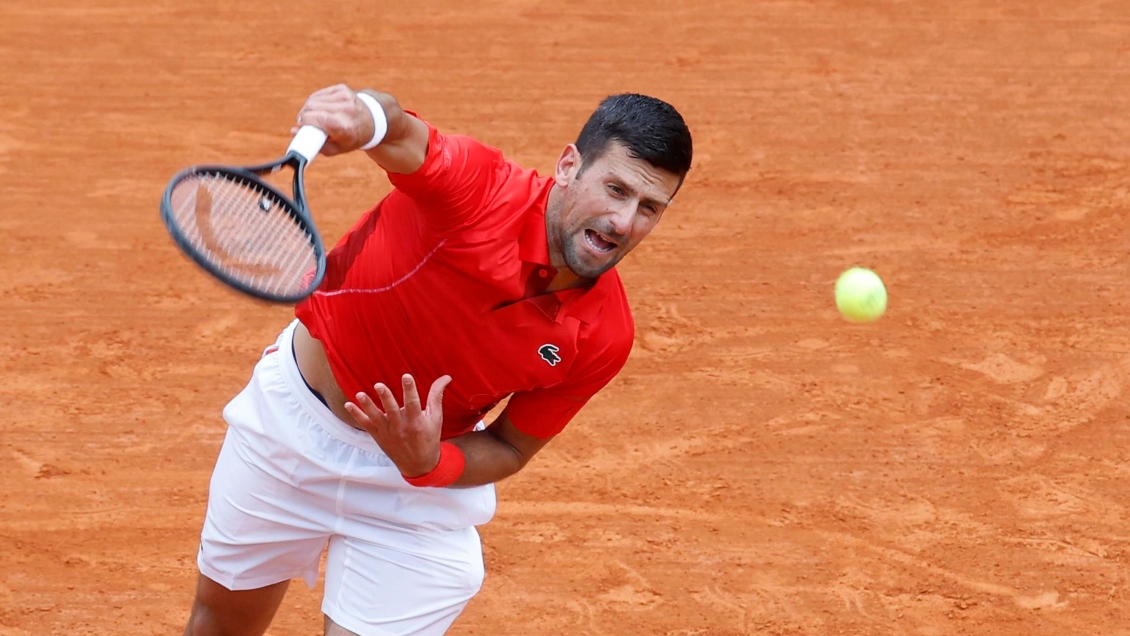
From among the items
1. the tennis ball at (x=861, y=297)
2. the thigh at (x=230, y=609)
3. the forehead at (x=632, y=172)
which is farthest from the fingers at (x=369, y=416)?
the tennis ball at (x=861, y=297)

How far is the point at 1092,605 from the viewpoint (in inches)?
222

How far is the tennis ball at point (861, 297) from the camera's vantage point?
6.59 meters

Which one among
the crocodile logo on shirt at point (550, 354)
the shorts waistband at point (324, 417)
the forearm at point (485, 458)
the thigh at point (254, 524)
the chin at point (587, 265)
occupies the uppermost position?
the chin at point (587, 265)

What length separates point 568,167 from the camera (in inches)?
155


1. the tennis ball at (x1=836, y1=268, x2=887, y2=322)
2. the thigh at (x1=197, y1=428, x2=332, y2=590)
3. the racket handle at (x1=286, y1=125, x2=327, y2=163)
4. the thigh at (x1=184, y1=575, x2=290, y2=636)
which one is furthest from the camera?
the tennis ball at (x1=836, y1=268, x2=887, y2=322)

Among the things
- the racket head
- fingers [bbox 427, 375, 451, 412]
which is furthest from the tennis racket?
→ fingers [bbox 427, 375, 451, 412]

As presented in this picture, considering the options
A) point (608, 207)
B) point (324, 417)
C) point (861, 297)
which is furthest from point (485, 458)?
point (861, 297)

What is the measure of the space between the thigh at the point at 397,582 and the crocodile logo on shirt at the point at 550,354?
696 mm

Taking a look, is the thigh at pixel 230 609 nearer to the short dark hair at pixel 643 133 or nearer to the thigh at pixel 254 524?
the thigh at pixel 254 524

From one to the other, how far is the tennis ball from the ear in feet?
9.69

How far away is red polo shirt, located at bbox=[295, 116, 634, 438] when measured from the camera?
380cm

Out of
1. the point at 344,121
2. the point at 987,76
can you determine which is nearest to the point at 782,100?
the point at 987,76

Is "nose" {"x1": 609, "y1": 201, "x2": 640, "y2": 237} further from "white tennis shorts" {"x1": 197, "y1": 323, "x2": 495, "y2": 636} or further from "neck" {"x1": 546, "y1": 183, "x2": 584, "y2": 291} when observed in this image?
"white tennis shorts" {"x1": 197, "y1": 323, "x2": 495, "y2": 636}

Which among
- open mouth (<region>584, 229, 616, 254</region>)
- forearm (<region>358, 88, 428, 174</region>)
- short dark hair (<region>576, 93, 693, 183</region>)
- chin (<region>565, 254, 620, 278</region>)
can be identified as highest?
short dark hair (<region>576, 93, 693, 183</region>)
